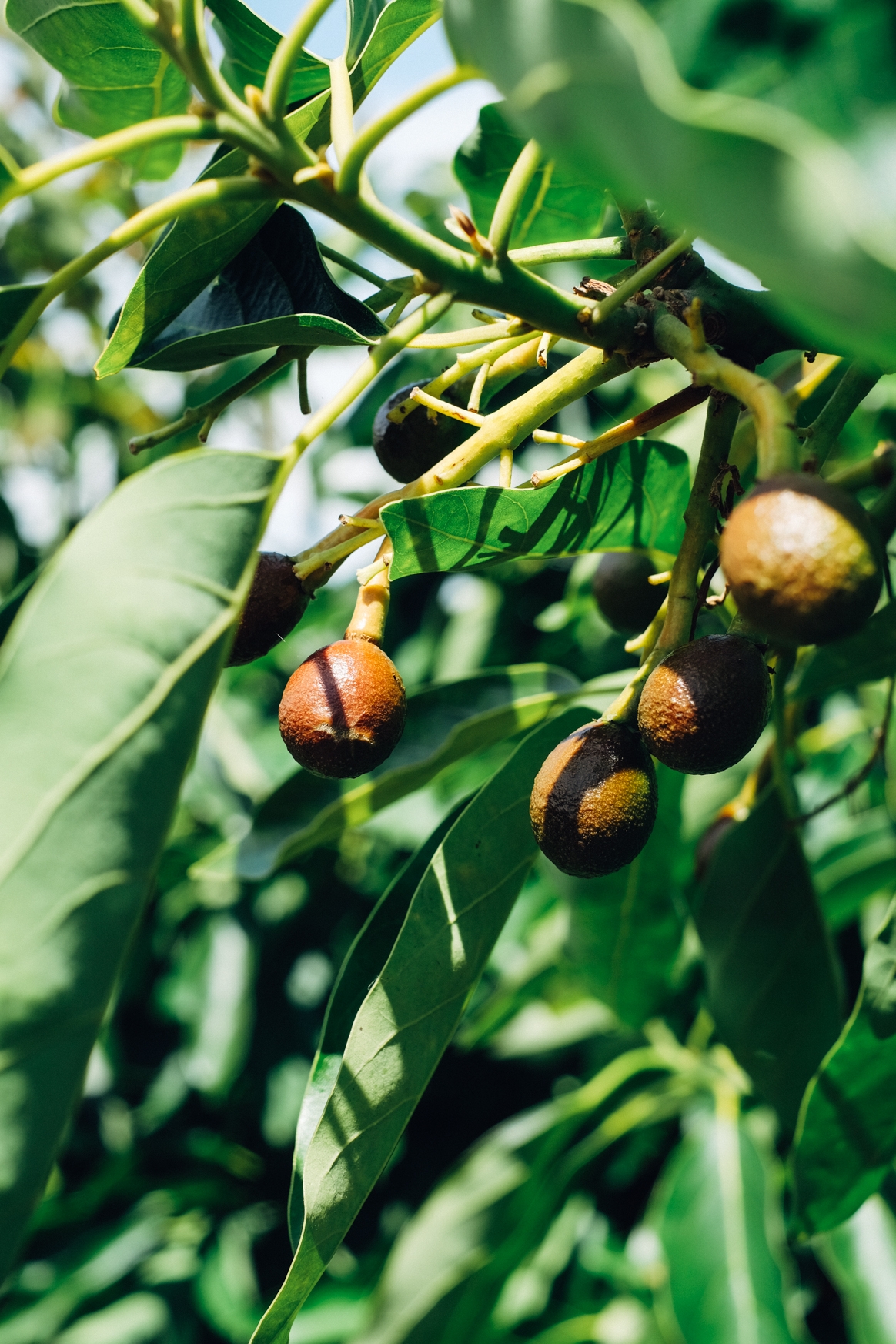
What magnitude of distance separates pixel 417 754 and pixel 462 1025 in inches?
55.7

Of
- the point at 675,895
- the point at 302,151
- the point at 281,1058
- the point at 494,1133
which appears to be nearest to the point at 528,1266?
the point at 494,1133

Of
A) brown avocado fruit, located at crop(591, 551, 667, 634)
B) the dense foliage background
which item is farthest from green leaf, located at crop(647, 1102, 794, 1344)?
brown avocado fruit, located at crop(591, 551, 667, 634)

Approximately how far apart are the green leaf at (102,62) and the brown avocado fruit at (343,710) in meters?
0.56

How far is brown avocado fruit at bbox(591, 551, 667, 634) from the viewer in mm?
1286

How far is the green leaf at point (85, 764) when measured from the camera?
64 cm

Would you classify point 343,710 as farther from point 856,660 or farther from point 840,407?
point 856,660

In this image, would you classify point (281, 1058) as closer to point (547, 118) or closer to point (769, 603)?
point (769, 603)

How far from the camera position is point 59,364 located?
14.1 feet

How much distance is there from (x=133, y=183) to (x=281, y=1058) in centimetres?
204

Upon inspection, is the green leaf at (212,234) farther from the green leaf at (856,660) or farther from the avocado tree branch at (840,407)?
the green leaf at (856,660)

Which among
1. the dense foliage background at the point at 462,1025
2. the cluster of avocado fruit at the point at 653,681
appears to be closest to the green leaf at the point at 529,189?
the dense foliage background at the point at 462,1025

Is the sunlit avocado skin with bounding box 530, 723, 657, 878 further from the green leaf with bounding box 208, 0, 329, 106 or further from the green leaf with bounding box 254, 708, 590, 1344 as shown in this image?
the green leaf with bounding box 208, 0, 329, 106

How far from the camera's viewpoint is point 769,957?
141cm

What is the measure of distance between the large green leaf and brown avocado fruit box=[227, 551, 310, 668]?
477 millimetres
